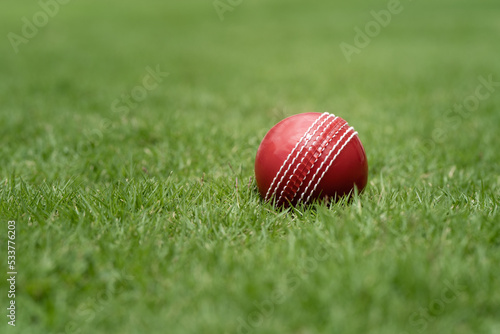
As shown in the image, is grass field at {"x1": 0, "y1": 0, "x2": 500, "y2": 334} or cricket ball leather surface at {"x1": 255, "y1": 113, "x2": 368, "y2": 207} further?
cricket ball leather surface at {"x1": 255, "y1": 113, "x2": 368, "y2": 207}

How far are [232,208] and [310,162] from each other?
49 centimetres

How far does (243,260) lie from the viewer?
83.2 inches

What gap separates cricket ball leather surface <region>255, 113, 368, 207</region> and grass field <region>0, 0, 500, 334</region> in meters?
0.12

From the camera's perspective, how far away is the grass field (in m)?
1.83

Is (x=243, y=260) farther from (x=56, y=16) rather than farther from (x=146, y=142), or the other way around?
(x=56, y=16)

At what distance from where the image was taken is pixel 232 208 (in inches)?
102

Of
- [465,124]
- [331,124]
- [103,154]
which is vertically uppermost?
[331,124]

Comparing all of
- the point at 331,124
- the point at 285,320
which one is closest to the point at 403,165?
the point at 331,124

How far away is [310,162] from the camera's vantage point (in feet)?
8.41

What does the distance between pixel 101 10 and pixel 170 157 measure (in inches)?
605

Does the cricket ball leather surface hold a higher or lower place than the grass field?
higher

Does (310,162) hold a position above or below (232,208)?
above

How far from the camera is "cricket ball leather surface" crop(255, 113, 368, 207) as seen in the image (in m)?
2.57

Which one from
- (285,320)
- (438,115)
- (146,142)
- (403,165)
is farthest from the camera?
(438,115)
